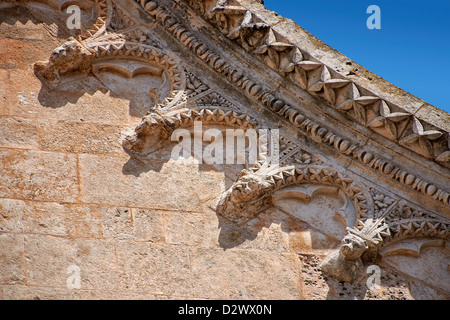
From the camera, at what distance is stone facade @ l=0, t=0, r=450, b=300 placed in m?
8.21

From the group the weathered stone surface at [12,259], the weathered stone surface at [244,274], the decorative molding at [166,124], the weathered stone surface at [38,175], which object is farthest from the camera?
the decorative molding at [166,124]

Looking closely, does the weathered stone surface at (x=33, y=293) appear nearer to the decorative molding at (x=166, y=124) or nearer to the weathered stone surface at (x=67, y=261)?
the weathered stone surface at (x=67, y=261)

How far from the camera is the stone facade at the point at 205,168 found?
821 cm

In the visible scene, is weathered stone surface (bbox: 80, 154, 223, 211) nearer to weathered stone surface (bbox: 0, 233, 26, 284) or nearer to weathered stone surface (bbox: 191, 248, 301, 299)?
weathered stone surface (bbox: 191, 248, 301, 299)

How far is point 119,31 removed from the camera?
392 inches

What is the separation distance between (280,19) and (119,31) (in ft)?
5.60

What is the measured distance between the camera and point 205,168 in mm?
9023
